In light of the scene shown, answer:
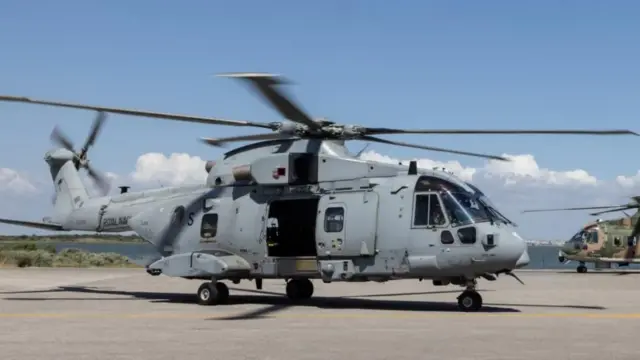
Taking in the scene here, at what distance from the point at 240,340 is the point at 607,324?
7135mm

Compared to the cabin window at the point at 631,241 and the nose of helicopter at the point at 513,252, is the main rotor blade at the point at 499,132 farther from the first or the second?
the cabin window at the point at 631,241

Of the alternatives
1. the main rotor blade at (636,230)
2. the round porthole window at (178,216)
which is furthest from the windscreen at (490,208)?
the main rotor blade at (636,230)

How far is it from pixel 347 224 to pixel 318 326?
4.44m

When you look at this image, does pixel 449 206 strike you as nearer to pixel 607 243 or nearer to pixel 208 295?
pixel 208 295

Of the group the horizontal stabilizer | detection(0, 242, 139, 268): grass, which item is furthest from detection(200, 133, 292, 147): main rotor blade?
detection(0, 242, 139, 268): grass

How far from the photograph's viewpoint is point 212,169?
20453 millimetres

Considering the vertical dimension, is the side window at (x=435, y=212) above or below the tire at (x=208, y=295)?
above

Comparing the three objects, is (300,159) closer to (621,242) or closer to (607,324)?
(607,324)

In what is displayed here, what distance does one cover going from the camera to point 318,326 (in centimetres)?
1402

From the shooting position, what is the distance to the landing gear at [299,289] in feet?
68.7

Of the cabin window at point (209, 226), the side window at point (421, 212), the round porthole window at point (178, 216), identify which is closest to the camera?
the side window at point (421, 212)

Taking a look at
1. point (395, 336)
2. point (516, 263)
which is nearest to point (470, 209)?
point (516, 263)

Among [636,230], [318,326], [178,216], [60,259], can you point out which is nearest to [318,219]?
[178,216]

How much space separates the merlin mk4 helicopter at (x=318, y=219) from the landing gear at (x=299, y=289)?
0.03m
